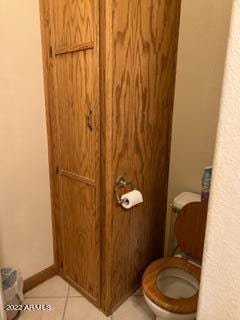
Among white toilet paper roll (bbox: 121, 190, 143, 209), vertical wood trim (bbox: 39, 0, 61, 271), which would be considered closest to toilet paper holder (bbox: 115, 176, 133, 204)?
white toilet paper roll (bbox: 121, 190, 143, 209)

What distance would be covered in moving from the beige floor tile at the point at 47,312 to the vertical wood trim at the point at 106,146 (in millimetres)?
296

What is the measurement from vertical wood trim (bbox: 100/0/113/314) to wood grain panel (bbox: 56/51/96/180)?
86 mm

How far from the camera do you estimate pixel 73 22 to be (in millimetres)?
1316

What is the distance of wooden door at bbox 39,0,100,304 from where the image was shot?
1.29m

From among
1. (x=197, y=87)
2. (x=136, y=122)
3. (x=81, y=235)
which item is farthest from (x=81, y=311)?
(x=197, y=87)

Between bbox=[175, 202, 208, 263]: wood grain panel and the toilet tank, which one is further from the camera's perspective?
the toilet tank

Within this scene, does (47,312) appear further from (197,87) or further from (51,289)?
(197,87)

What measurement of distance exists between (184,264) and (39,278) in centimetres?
110

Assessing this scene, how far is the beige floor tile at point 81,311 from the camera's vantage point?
155cm

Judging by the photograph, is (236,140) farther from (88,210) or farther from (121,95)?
(88,210)

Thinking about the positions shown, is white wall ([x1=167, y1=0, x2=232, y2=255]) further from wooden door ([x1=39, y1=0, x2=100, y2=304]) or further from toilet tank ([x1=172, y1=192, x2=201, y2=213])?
wooden door ([x1=39, y1=0, x2=100, y2=304])

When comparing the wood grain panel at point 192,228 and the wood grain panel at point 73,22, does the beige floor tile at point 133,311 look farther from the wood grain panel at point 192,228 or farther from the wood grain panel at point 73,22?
the wood grain panel at point 73,22

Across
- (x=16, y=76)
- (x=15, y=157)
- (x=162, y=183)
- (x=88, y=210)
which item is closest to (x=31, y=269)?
(x=88, y=210)

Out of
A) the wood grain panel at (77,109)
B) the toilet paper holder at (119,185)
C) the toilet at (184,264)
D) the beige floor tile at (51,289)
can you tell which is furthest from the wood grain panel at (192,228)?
the beige floor tile at (51,289)
